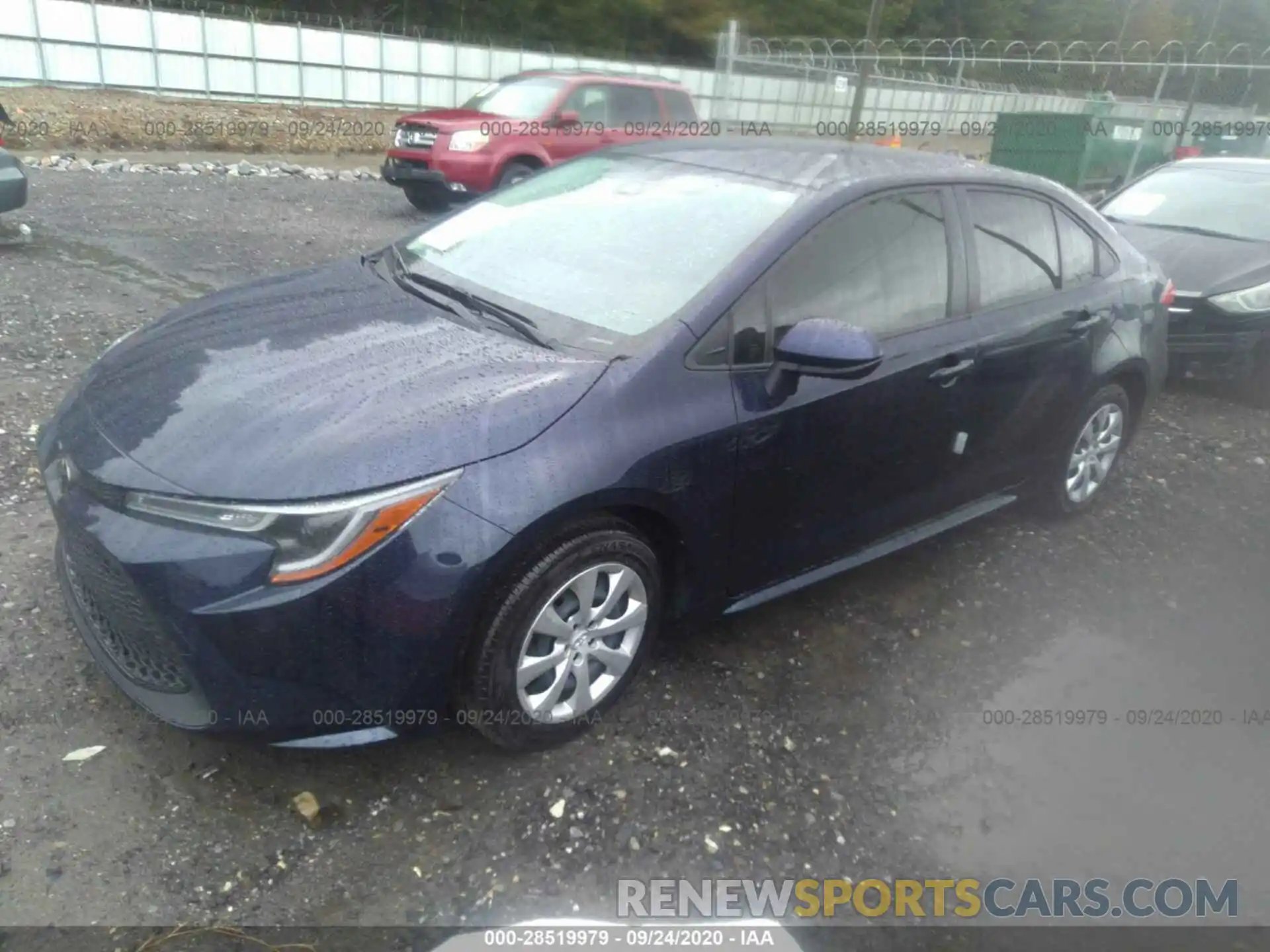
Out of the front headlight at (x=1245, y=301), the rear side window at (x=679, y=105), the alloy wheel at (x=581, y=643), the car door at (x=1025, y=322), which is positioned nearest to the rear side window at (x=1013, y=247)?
the car door at (x=1025, y=322)

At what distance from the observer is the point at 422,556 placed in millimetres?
2311

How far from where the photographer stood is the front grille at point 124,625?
7.63 feet

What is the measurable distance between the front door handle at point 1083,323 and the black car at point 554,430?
0.02 m

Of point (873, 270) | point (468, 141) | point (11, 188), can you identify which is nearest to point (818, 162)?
point (873, 270)

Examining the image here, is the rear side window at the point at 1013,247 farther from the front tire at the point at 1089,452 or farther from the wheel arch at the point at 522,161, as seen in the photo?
the wheel arch at the point at 522,161

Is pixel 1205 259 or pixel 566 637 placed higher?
pixel 1205 259

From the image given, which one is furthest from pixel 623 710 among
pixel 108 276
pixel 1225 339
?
pixel 108 276

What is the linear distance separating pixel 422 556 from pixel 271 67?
22036 mm

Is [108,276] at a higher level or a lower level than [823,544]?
lower

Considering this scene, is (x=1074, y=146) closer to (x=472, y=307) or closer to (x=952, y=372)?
(x=952, y=372)

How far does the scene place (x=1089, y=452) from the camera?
4.49m

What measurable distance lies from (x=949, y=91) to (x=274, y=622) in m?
26.2

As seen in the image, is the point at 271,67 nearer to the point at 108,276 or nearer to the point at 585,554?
the point at 108,276

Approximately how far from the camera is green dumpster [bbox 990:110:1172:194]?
52.4 feet
